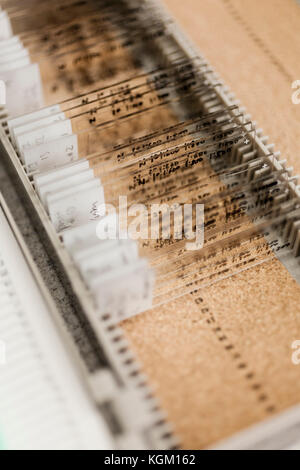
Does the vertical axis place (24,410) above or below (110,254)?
below

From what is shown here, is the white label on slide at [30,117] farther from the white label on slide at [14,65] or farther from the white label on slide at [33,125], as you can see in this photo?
the white label on slide at [14,65]

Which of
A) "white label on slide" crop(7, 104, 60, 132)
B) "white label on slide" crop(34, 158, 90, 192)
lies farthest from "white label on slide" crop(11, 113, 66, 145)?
"white label on slide" crop(34, 158, 90, 192)

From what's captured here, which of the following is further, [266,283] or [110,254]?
[266,283]

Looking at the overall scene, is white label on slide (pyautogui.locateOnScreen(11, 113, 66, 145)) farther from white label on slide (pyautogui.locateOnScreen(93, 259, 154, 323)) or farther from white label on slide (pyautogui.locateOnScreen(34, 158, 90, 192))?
white label on slide (pyautogui.locateOnScreen(93, 259, 154, 323))

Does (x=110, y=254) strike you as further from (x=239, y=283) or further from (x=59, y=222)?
(x=239, y=283)

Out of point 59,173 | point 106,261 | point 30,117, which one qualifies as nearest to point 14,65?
point 30,117
